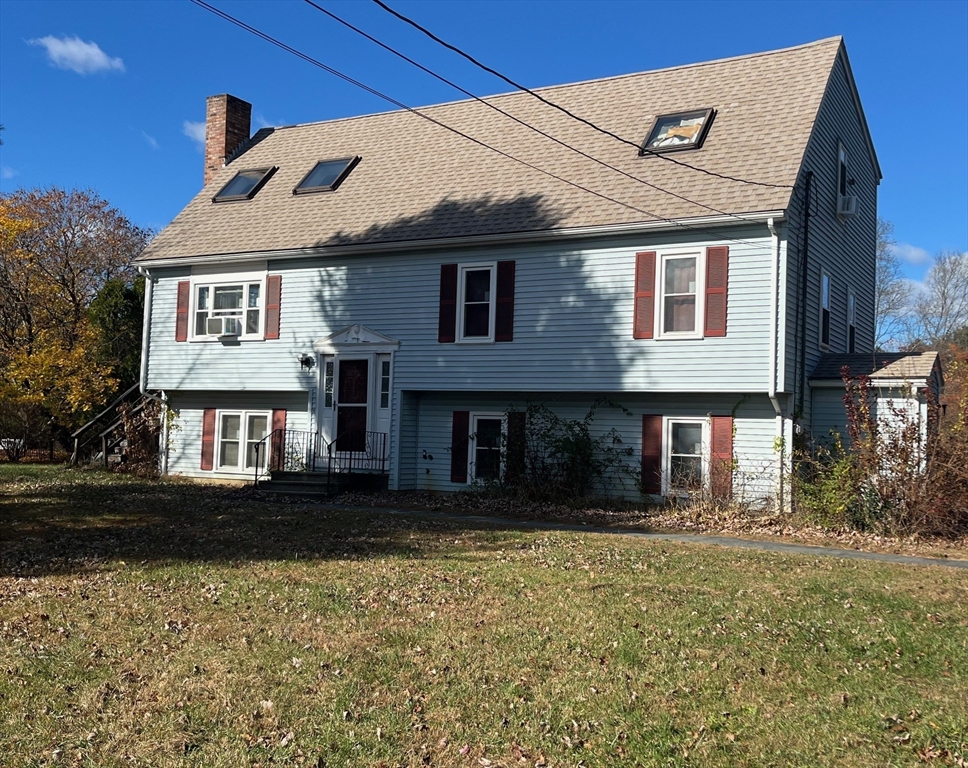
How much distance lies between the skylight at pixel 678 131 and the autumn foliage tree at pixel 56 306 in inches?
484

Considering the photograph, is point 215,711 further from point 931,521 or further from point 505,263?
point 505,263

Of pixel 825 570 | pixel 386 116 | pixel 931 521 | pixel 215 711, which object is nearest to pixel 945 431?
pixel 931 521

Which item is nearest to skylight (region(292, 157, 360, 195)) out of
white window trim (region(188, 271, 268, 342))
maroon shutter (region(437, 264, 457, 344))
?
white window trim (region(188, 271, 268, 342))

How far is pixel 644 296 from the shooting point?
16938 millimetres

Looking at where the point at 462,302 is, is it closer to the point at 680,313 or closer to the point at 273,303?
the point at 680,313

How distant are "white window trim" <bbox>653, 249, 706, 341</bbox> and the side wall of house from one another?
1.46 meters

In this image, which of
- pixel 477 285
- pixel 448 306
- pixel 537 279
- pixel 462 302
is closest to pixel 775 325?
pixel 537 279

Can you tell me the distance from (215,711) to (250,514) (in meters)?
9.85

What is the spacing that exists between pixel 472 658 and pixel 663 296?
11125 mm

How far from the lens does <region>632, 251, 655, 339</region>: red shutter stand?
1688 centimetres

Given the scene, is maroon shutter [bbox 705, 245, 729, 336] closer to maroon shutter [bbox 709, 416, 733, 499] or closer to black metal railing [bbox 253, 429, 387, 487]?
maroon shutter [bbox 709, 416, 733, 499]

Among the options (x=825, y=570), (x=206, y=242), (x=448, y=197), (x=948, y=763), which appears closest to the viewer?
(x=948, y=763)

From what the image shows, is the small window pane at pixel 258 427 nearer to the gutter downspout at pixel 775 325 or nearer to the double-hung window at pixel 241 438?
the double-hung window at pixel 241 438

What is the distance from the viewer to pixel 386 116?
23859 mm
